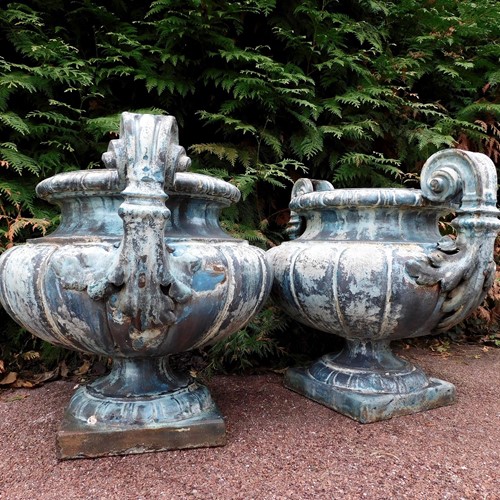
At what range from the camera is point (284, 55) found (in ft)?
10.2

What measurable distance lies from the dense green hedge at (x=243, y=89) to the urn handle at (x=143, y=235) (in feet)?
4.02

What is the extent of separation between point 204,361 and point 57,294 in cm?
137

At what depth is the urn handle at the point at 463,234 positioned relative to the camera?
1764 mm

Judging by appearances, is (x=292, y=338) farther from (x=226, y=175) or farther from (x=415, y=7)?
(x=415, y=7)

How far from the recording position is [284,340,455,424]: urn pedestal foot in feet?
6.14

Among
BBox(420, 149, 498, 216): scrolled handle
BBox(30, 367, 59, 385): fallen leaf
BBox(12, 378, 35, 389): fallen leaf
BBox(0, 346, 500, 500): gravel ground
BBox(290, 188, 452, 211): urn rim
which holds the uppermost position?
BBox(420, 149, 498, 216): scrolled handle

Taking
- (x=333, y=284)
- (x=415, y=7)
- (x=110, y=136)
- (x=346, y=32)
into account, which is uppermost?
(x=415, y=7)

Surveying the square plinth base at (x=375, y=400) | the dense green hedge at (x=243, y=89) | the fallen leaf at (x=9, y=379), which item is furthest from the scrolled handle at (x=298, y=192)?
the fallen leaf at (x=9, y=379)

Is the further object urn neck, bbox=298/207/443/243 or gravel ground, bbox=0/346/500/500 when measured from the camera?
urn neck, bbox=298/207/443/243

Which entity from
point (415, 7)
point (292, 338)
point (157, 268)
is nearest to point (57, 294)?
point (157, 268)

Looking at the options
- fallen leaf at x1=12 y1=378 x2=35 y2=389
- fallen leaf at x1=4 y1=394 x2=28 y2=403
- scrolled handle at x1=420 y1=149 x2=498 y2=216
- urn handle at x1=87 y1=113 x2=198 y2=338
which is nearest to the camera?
urn handle at x1=87 y1=113 x2=198 y2=338

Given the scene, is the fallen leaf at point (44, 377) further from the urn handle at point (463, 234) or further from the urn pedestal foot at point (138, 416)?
the urn handle at point (463, 234)

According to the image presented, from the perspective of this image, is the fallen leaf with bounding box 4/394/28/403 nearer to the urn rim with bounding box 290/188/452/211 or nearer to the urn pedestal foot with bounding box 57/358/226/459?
the urn pedestal foot with bounding box 57/358/226/459

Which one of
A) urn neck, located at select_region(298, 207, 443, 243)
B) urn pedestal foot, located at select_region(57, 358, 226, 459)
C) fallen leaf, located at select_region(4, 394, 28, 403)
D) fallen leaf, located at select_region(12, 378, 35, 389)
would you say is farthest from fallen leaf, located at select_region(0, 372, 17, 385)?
urn neck, located at select_region(298, 207, 443, 243)
